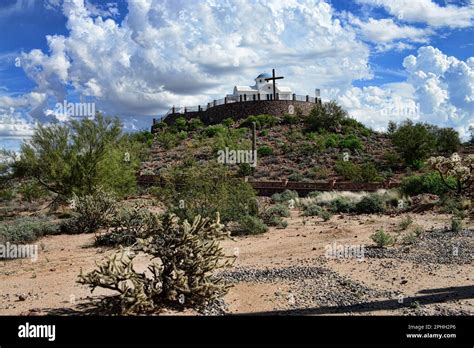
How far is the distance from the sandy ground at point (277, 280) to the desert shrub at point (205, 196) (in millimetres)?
2005

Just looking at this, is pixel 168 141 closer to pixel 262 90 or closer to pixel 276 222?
pixel 262 90

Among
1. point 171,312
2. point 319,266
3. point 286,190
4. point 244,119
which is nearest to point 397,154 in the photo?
point 286,190

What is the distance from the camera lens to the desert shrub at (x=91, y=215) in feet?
49.8

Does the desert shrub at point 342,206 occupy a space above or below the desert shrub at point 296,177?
below

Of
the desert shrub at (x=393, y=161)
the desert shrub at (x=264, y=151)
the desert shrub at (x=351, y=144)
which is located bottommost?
the desert shrub at (x=393, y=161)

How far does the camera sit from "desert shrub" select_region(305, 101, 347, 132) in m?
50.4

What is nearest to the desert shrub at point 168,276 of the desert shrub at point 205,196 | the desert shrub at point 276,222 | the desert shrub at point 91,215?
the desert shrub at point 205,196

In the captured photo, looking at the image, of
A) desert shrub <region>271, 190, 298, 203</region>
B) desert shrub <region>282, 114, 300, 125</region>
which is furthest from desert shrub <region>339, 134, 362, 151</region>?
desert shrub <region>271, 190, 298, 203</region>

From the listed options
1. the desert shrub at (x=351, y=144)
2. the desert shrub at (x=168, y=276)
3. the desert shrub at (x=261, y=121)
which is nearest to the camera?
the desert shrub at (x=168, y=276)

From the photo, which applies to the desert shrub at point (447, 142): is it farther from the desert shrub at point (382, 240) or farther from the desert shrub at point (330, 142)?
the desert shrub at point (382, 240)

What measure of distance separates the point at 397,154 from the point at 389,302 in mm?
32288

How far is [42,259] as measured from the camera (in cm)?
1141

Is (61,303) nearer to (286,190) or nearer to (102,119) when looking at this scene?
(102,119)

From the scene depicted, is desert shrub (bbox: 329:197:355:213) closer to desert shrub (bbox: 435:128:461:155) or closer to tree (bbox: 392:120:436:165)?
tree (bbox: 392:120:436:165)
